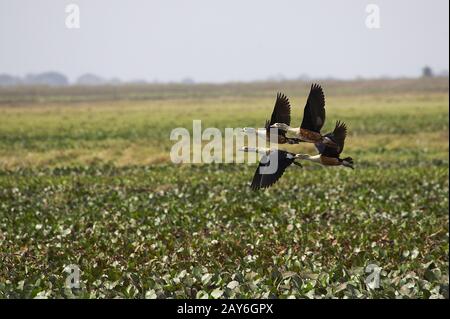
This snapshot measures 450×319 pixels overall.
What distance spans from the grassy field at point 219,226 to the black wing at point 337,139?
27.9 inches

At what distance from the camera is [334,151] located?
9.69 ft

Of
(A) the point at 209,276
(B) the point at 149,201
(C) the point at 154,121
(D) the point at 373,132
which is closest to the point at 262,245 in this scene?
(A) the point at 209,276

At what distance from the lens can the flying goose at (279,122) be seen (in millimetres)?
2972

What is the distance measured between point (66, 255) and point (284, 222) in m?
6.40

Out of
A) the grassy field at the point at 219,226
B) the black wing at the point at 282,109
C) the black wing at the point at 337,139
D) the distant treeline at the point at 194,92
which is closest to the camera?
the black wing at the point at 337,139

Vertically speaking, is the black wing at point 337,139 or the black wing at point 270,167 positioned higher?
the black wing at point 337,139

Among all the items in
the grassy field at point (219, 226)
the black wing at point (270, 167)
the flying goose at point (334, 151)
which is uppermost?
the flying goose at point (334, 151)

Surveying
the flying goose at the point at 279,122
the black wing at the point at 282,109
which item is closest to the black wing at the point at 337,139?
the flying goose at the point at 279,122

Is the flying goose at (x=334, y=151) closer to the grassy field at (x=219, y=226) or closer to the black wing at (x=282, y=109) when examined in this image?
the black wing at (x=282, y=109)

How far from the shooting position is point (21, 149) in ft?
133

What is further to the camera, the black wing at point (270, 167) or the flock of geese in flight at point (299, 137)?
the black wing at point (270, 167)

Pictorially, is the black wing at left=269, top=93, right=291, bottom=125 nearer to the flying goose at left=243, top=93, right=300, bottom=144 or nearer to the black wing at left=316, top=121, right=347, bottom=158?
the flying goose at left=243, top=93, right=300, bottom=144
